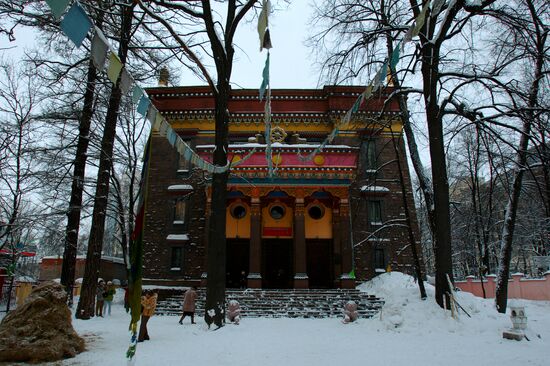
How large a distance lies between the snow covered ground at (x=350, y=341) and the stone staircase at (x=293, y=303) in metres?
2.08

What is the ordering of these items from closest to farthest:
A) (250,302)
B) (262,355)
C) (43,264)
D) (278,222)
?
(262,355)
(250,302)
(278,222)
(43,264)

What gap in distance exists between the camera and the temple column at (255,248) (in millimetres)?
19453

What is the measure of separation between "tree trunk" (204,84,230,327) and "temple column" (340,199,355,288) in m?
10.1

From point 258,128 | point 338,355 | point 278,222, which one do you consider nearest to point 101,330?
point 338,355

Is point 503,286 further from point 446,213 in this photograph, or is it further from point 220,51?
point 220,51

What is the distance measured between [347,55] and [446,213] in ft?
20.6

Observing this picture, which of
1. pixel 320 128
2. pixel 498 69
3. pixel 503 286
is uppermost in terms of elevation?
pixel 320 128

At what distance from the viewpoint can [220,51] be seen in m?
12.9

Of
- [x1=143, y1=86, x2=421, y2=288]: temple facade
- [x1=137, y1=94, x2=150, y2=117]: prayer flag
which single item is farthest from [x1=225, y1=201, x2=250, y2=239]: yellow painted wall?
[x1=137, y1=94, x2=150, y2=117]: prayer flag

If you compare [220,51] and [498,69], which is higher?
[220,51]

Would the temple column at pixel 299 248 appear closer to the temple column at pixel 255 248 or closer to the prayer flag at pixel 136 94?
the temple column at pixel 255 248

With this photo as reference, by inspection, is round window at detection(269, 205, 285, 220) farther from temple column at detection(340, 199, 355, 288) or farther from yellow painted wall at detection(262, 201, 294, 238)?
temple column at detection(340, 199, 355, 288)

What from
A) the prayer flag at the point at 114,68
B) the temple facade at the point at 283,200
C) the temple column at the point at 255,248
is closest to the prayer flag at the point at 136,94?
the prayer flag at the point at 114,68

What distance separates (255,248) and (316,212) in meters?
5.16
